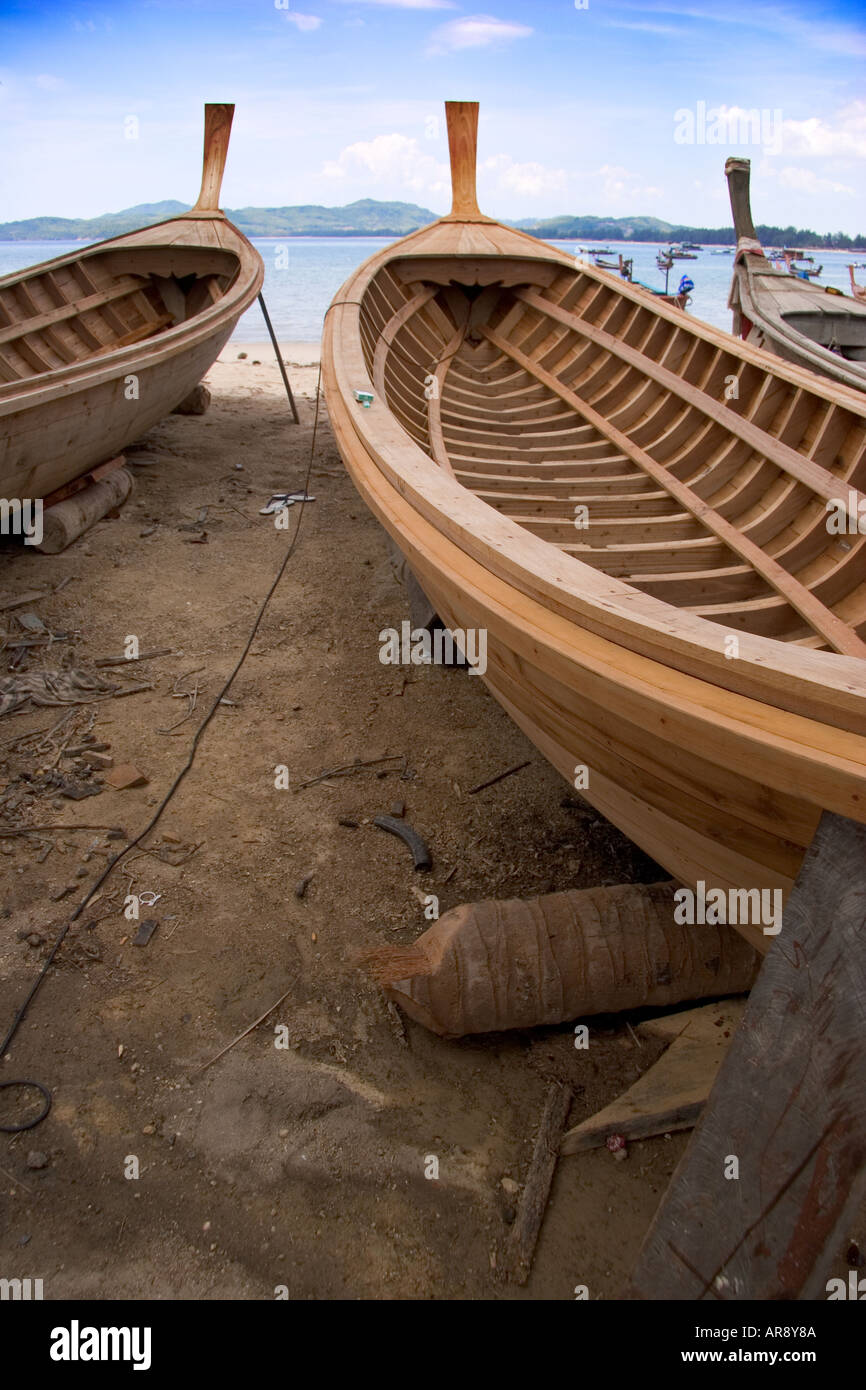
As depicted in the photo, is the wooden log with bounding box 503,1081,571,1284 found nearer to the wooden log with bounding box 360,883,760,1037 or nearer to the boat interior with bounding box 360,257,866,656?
the wooden log with bounding box 360,883,760,1037

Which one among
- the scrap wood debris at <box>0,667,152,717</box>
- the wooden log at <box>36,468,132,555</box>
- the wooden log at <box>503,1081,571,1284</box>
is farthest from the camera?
the wooden log at <box>36,468,132,555</box>

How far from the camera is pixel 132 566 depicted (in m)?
6.35

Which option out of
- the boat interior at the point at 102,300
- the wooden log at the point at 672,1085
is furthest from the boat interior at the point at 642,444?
the boat interior at the point at 102,300

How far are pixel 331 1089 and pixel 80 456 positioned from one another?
5016mm

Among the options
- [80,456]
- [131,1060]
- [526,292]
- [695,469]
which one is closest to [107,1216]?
[131,1060]

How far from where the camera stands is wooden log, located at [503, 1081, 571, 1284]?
2344mm

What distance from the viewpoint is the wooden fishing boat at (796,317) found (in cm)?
833

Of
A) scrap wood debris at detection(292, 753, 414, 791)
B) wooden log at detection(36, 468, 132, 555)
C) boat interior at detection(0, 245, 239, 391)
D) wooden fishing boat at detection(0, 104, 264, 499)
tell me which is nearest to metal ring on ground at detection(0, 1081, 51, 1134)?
scrap wood debris at detection(292, 753, 414, 791)

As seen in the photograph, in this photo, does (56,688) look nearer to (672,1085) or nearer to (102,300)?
(672,1085)

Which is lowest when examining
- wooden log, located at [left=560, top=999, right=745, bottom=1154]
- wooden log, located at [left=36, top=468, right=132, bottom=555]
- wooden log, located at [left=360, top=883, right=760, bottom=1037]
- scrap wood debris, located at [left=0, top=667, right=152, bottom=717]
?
wooden log, located at [left=560, top=999, right=745, bottom=1154]

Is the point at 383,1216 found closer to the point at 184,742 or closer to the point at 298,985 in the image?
the point at 298,985

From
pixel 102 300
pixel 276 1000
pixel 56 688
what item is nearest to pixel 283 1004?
pixel 276 1000

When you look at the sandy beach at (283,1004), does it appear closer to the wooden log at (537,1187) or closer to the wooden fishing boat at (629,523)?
the wooden log at (537,1187)

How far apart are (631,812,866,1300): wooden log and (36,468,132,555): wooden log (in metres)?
5.77
